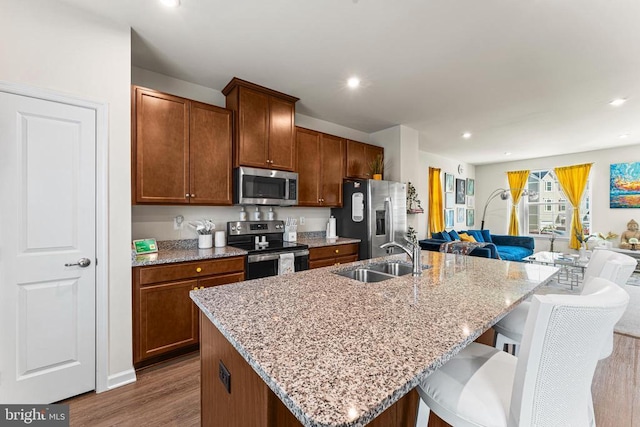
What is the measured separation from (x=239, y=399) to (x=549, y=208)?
833cm

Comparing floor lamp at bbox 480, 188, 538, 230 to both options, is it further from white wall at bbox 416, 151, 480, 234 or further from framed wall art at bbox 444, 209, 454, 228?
framed wall art at bbox 444, 209, 454, 228

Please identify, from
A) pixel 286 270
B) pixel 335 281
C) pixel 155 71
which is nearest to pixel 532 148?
pixel 286 270

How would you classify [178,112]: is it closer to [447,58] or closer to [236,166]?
[236,166]

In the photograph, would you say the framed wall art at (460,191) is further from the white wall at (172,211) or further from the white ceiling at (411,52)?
the white wall at (172,211)

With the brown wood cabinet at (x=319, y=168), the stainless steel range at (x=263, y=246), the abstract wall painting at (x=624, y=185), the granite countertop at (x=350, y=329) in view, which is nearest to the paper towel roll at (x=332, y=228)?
the brown wood cabinet at (x=319, y=168)

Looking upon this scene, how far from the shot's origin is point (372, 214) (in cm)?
378

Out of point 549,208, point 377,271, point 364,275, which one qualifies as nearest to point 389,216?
point 377,271

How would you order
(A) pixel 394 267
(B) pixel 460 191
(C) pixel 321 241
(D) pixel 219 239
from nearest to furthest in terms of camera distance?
(A) pixel 394 267 < (D) pixel 219 239 < (C) pixel 321 241 < (B) pixel 460 191

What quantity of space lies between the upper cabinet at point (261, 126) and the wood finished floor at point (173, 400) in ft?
6.55

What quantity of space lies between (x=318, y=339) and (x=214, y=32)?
2.38m

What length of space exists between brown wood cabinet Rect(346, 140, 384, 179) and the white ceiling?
0.51 meters

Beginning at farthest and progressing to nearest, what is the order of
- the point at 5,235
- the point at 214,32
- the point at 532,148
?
the point at 532,148 < the point at 214,32 < the point at 5,235

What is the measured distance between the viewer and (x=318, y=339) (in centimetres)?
85

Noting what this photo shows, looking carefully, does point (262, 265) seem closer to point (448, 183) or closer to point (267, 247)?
point (267, 247)
